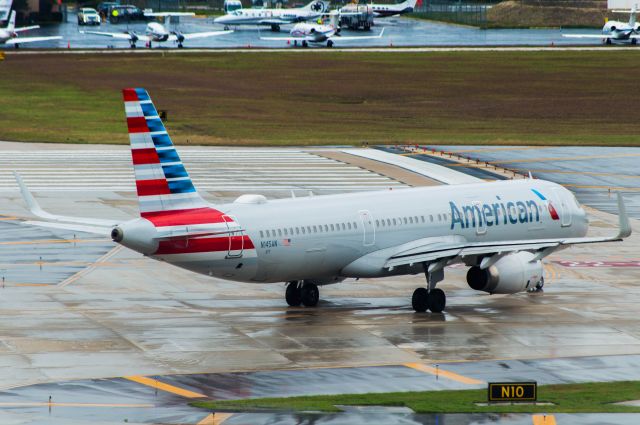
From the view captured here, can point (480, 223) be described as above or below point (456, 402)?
above

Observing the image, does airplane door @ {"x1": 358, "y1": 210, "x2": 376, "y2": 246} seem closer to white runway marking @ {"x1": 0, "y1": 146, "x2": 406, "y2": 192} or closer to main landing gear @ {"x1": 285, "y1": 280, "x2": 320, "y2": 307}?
main landing gear @ {"x1": 285, "y1": 280, "x2": 320, "y2": 307}

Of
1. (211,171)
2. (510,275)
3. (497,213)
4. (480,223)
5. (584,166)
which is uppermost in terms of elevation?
(497,213)

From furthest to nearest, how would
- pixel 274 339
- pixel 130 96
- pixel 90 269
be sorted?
pixel 90 269 < pixel 274 339 < pixel 130 96

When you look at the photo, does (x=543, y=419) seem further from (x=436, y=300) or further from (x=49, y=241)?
(x=49, y=241)

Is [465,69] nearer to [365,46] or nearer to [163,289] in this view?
[365,46]

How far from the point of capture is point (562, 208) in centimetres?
5141

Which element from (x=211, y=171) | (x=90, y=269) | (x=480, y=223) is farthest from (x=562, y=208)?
(x=211, y=171)

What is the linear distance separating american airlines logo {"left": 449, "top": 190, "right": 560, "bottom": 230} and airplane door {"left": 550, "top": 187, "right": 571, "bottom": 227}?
0.25 metres

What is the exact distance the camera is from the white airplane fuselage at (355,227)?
1641 inches

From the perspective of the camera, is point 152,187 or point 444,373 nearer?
point 444,373

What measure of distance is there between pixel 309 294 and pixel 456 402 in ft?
47.6

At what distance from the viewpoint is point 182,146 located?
9556 centimetres

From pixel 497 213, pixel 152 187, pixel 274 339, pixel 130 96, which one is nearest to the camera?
pixel 130 96

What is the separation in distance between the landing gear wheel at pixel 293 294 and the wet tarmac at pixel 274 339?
73 centimetres
